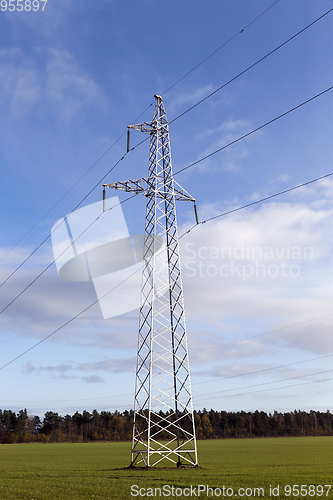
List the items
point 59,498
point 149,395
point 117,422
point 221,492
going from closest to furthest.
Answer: point 59,498 < point 221,492 < point 149,395 < point 117,422

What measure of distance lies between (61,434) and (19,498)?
17510cm

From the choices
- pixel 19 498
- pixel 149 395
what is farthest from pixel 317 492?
pixel 19 498

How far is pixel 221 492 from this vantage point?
70.9 ft

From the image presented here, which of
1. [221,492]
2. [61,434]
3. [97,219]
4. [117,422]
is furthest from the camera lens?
[117,422]

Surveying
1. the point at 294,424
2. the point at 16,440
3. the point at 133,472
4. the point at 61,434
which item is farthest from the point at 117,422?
the point at 133,472

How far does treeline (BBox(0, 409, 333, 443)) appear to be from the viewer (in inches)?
6976

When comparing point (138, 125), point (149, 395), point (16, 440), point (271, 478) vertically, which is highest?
point (138, 125)

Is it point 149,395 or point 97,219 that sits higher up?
point 97,219

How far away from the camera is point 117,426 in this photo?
18888 centimetres

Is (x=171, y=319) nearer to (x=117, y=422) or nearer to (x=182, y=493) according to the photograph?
(x=182, y=493)

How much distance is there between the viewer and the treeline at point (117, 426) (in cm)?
17719

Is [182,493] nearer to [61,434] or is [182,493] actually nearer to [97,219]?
[97,219]

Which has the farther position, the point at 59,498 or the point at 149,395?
the point at 149,395

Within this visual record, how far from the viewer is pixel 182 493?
2117 cm
